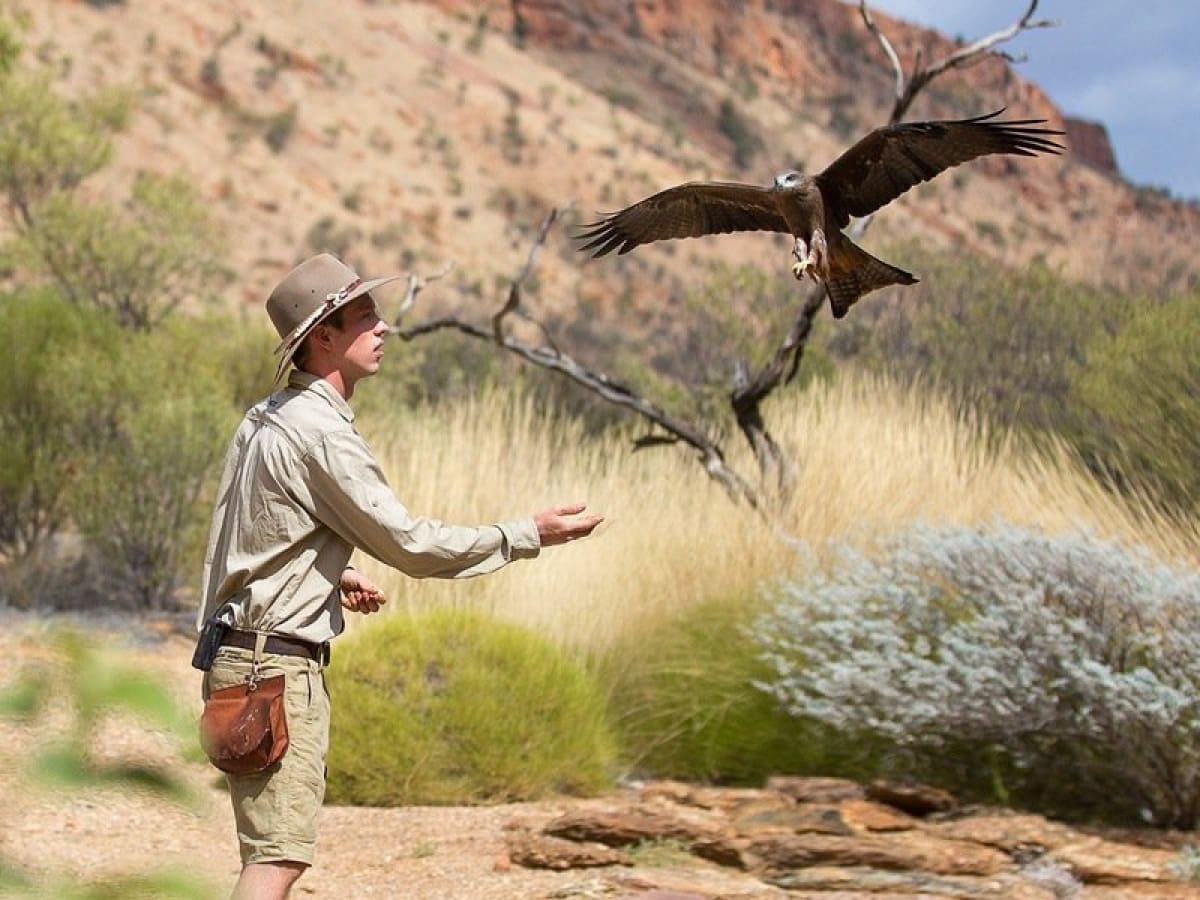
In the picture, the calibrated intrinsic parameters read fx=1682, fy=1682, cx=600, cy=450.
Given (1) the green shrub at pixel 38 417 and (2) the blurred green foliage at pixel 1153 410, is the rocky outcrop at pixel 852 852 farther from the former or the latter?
(1) the green shrub at pixel 38 417

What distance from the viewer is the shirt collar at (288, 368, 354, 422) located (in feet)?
10.2

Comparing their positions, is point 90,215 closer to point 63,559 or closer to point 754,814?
point 63,559

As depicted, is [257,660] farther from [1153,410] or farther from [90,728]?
[1153,410]

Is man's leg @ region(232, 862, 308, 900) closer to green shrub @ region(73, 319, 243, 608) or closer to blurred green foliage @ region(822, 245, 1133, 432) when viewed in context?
green shrub @ region(73, 319, 243, 608)

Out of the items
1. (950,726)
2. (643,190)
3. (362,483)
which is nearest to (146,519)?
(950,726)

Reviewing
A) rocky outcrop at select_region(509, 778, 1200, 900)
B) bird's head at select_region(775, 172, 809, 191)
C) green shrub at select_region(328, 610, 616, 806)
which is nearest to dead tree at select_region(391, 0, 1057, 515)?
green shrub at select_region(328, 610, 616, 806)

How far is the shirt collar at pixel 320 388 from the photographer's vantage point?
10.2 ft

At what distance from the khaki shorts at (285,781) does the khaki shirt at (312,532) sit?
→ 7cm

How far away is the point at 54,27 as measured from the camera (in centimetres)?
3406

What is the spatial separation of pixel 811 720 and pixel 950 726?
697 millimetres

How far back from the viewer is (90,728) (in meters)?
1.31

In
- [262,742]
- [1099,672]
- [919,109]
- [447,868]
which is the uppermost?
[919,109]

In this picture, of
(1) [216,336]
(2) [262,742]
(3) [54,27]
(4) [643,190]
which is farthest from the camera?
(4) [643,190]

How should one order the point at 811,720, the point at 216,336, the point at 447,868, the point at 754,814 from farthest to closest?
the point at 216,336 < the point at 811,720 < the point at 754,814 < the point at 447,868
